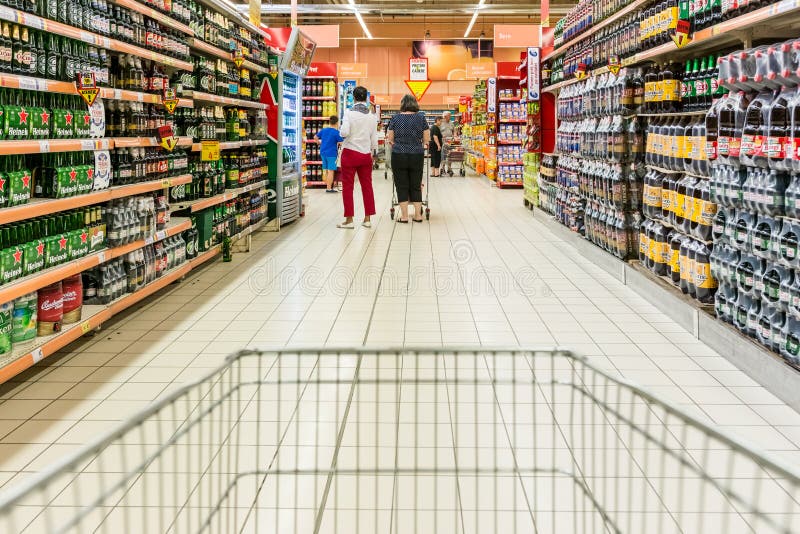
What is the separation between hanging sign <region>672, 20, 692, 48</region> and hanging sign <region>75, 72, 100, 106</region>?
3424 millimetres

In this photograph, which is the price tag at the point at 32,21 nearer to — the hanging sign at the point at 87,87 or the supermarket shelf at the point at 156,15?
the hanging sign at the point at 87,87

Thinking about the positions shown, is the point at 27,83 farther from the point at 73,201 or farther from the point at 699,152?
the point at 699,152

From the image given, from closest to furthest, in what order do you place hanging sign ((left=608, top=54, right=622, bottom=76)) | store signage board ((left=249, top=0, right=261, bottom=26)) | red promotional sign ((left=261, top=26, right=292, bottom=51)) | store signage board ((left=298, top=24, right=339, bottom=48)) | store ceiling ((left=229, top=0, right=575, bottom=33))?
1. hanging sign ((left=608, top=54, right=622, bottom=76))
2. store signage board ((left=249, top=0, right=261, bottom=26))
3. red promotional sign ((left=261, top=26, right=292, bottom=51))
4. store signage board ((left=298, top=24, right=339, bottom=48))
5. store ceiling ((left=229, top=0, right=575, bottom=33))

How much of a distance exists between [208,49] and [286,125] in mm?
4123

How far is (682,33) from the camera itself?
16.4ft

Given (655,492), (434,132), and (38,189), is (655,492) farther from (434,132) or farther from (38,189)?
(434,132)

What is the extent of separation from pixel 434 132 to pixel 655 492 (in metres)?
15.9

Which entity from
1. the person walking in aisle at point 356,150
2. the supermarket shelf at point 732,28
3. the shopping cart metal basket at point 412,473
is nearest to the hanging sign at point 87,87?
the shopping cart metal basket at point 412,473

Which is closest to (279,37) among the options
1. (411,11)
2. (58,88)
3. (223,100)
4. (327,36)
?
(223,100)

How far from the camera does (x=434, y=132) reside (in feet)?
59.2

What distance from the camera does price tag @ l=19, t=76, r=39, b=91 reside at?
3.66 meters

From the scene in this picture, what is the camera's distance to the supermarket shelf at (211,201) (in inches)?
253

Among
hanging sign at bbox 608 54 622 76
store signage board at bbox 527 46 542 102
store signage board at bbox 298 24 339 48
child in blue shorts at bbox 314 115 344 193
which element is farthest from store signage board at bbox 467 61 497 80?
hanging sign at bbox 608 54 622 76

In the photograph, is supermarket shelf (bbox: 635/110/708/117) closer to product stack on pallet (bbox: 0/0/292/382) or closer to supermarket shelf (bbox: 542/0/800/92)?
supermarket shelf (bbox: 542/0/800/92)
